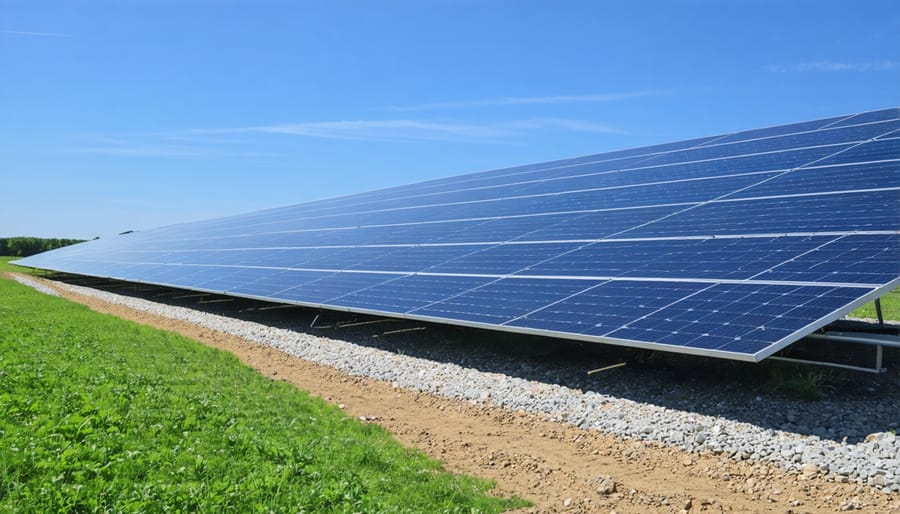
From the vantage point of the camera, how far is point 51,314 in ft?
68.2

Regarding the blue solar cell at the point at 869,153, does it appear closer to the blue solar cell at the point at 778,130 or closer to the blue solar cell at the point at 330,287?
the blue solar cell at the point at 778,130

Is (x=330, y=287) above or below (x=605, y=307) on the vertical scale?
above

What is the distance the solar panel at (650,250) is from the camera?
358 inches

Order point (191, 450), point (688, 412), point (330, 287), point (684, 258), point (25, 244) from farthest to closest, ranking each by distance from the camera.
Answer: point (25, 244), point (330, 287), point (684, 258), point (688, 412), point (191, 450)

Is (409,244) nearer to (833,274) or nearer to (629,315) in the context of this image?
(629,315)

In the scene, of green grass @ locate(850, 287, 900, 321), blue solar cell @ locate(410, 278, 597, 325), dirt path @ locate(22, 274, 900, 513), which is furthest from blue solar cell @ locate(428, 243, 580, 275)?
green grass @ locate(850, 287, 900, 321)

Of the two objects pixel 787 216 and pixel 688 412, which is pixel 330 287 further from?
pixel 787 216

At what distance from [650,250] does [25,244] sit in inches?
3770

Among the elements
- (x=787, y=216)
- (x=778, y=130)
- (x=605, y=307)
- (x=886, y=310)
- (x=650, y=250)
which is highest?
(x=778, y=130)

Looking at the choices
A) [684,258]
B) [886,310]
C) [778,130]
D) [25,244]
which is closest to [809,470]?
[684,258]

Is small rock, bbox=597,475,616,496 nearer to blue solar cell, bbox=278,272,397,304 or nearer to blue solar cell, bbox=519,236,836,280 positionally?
blue solar cell, bbox=519,236,836,280

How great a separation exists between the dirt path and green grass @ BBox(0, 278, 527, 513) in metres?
0.47

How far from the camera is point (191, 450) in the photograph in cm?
729

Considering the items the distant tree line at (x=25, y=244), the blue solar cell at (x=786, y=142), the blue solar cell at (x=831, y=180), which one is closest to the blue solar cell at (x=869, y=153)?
the blue solar cell at (x=831, y=180)
